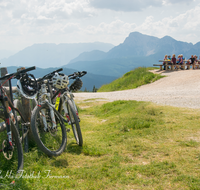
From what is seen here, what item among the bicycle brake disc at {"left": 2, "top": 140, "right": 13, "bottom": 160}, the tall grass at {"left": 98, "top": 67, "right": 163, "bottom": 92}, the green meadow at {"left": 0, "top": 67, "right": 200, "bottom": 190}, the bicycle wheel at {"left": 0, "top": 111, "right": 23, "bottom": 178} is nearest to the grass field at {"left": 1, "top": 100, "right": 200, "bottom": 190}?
the green meadow at {"left": 0, "top": 67, "right": 200, "bottom": 190}

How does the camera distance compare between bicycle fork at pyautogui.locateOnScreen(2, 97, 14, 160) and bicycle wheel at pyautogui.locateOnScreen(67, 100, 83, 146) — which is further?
bicycle wheel at pyautogui.locateOnScreen(67, 100, 83, 146)

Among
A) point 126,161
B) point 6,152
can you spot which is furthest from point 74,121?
point 6,152

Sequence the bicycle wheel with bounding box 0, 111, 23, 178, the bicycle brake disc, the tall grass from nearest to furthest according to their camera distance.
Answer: the bicycle brake disc < the bicycle wheel with bounding box 0, 111, 23, 178 < the tall grass

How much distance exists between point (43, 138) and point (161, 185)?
241 centimetres

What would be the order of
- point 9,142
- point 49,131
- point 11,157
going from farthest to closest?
point 49,131 < point 11,157 < point 9,142

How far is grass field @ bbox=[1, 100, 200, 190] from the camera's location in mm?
2969

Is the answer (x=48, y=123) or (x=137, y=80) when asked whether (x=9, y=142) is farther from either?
(x=137, y=80)

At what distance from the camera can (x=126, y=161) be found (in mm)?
3758

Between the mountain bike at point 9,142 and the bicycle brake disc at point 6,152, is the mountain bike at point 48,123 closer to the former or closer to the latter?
the mountain bike at point 9,142

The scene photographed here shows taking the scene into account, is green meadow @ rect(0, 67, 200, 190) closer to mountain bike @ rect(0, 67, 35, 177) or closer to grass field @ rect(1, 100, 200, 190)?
grass field @ rect(1, 100, 200, 190)

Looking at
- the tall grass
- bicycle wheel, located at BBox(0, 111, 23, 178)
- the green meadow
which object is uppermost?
the tall grass

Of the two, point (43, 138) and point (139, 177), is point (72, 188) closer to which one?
point (139, 177)

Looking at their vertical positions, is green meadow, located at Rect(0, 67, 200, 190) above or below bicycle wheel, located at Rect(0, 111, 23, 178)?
below

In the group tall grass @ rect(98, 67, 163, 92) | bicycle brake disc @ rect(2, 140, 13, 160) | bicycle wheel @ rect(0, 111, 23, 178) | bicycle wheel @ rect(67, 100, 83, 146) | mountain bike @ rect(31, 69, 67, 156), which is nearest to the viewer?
bicycle brake disc @ rect(2, 140, 13, 160)
